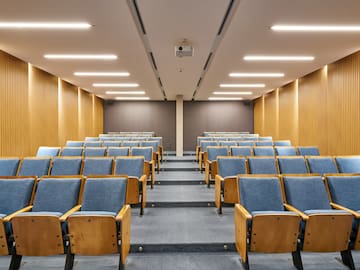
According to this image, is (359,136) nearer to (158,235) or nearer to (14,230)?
(158,235)

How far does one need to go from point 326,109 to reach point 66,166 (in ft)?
23.6

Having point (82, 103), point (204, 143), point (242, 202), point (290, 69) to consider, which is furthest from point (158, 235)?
point (82, 103)

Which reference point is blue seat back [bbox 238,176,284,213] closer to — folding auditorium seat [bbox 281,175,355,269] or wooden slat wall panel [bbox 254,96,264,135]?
folding auditorium seat [bbox 281,175,355,269]

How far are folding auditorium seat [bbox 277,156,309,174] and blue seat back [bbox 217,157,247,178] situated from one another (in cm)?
61

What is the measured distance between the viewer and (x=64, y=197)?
10.5ft

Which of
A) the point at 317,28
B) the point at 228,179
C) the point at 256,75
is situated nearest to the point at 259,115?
the point at 256,75

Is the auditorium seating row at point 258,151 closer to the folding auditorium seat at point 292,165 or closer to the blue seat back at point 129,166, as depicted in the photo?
the folding auditorium seat at point 292,165

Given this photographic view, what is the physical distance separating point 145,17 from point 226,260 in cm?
370

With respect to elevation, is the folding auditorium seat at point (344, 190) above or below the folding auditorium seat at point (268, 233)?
above

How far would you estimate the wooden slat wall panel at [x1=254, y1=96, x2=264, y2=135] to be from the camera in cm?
1459

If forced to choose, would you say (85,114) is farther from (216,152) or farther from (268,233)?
(268,233)

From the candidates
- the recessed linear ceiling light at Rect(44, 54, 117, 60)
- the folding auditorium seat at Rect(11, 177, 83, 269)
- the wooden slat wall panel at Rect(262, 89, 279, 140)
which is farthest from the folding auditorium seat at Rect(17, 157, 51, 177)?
the wooden slat wall panel at Rect(262, 89, 279, 140)

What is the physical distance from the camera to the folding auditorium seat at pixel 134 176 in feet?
14.3

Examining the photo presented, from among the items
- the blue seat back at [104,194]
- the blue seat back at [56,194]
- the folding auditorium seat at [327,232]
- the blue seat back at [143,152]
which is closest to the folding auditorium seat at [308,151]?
the blue seat back at [143,152]
